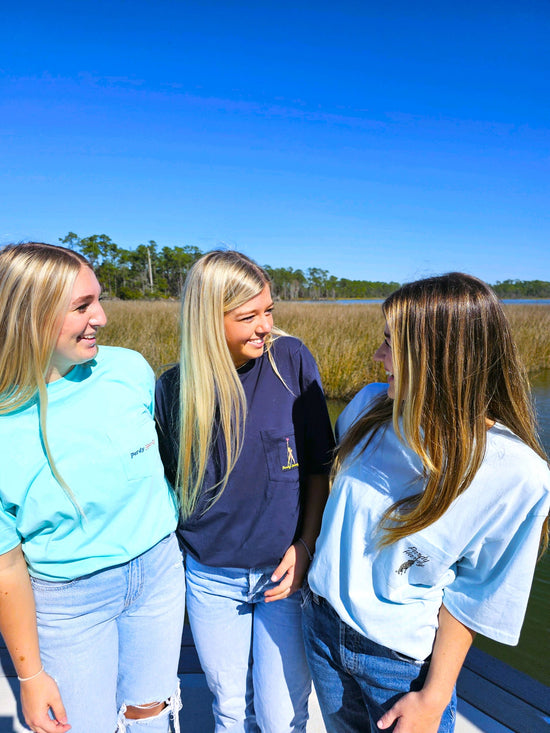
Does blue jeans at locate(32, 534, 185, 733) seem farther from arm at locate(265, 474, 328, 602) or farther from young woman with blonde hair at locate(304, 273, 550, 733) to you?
young woman with blonde hair at locate(304, 273, 550, 733)

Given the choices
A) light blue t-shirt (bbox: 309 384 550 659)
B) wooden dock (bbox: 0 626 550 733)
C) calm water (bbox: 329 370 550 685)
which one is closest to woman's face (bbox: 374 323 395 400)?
light blue t-shirt (bbox: 309 384 550 659)

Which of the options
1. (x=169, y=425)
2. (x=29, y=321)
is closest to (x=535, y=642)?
(x=169, y=425)

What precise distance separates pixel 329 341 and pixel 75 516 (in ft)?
25.3

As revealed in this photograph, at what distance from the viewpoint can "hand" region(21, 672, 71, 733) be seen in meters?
1.17

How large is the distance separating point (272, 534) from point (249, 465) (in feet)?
0.76

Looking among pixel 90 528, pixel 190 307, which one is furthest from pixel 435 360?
pixel 90 528

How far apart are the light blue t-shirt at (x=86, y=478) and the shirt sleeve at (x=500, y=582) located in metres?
0.88

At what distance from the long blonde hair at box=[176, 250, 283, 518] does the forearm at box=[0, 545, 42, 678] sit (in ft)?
1.57

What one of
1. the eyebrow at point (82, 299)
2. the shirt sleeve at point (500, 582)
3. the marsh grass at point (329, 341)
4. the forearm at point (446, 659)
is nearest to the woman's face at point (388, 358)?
the shirt sleeve at point (500, 582)

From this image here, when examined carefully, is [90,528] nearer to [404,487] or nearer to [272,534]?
[272,534]

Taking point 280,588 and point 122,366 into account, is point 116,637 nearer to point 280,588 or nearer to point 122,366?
point 280,588

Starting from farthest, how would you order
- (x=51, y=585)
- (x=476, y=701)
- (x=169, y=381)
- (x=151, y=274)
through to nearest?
(x=151, y=274), (x=476, y=701), (x=169, y=381), (x=51, y=585)

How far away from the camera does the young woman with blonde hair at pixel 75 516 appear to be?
1115mm

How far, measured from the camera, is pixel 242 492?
140 cm
